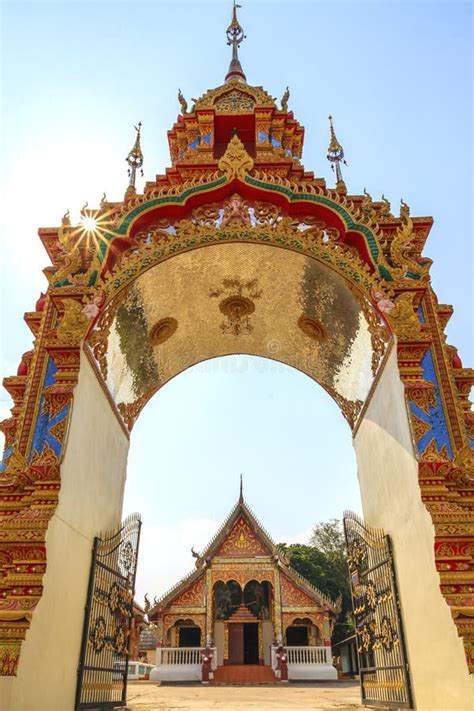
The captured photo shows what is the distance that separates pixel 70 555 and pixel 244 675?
680 inches

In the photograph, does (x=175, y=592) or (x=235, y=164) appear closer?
Answer: (x=235, y=164)

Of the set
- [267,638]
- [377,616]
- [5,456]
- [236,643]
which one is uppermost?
[5,456]

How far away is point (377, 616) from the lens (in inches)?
266

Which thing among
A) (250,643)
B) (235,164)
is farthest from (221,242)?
(250,643)

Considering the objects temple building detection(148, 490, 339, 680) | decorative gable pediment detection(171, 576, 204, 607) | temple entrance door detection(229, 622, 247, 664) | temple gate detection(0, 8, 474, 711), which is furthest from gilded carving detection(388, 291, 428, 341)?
temple entrance door detection(229, 622, 247, 664)

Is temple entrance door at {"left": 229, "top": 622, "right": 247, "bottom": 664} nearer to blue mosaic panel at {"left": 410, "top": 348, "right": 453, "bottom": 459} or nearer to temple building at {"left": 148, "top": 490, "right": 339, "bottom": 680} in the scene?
temple building at {"left": 148, "top": 490, "right": 339, "bottom": 680}

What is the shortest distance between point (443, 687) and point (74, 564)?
3.91 metres

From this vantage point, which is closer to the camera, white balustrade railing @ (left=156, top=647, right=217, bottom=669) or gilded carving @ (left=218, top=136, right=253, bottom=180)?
gilded carving @ (left=218, top=136, right=253, bottom=180)

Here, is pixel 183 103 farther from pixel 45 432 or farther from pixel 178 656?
pixel 178 656

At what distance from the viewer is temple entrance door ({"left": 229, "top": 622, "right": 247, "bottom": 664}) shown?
2309 cm

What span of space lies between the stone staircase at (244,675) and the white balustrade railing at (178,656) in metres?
0.48

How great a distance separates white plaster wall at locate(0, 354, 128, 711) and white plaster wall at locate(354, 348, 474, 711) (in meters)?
3.58

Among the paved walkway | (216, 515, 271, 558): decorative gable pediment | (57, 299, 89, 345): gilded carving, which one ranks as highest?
(216, 515, 271, 558): decorative gable pediment

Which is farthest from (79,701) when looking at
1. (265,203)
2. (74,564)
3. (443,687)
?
(265,203)
